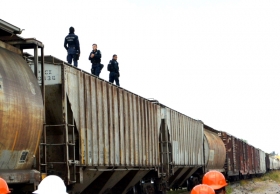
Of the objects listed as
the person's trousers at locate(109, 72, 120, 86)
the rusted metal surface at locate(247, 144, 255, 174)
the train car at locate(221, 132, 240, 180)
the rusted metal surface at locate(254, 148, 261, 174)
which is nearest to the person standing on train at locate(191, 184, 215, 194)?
the person's trousers at locate(109, 72, 120, 86)

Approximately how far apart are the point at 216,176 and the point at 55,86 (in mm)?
5003

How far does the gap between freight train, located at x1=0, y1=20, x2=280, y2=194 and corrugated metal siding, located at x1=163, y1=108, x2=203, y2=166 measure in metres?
0.05

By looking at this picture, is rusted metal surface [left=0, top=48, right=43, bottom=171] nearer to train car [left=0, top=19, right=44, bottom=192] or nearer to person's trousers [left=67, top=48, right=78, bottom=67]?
train car [left=0, top=19, right=44, bottom=192]

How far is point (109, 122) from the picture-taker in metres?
12.1

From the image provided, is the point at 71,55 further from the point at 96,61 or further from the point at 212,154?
the point at 212,154

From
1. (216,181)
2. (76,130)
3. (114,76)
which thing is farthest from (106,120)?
(216,181)

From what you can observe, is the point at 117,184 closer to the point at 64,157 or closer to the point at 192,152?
the point at 64,157

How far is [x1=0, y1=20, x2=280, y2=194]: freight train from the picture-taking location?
7.57m

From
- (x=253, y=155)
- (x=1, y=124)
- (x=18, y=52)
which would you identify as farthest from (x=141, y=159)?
(x=253, y=155)

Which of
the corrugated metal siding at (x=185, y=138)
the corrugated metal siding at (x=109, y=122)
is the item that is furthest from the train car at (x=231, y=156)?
the corrugated metal siding at (x=109, y=122)

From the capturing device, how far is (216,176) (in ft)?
19.3

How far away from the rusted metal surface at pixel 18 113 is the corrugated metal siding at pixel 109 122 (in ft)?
6.71

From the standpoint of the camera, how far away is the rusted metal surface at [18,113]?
7168mm

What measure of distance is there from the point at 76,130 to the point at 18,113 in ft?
9.71
